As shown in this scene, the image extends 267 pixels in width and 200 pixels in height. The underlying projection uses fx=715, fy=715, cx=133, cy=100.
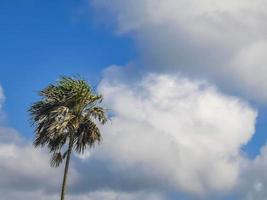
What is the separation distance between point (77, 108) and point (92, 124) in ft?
5.20

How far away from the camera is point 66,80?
51.6m

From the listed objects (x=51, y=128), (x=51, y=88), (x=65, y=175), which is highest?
(x=51, y=88)

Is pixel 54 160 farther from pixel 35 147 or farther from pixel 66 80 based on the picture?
pixel 66 80

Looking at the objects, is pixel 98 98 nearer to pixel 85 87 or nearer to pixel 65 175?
pixel 85 87

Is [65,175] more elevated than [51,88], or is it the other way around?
[51,88]

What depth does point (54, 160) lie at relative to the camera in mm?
51250

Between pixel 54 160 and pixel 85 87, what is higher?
pixel 85 87

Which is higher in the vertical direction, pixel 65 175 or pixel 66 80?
pixel 66 80

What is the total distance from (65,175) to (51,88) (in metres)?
6.67

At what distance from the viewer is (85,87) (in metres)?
51.2

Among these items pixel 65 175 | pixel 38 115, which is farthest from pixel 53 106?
pixel 65 175

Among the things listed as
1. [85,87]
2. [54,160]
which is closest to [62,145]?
[54,160]

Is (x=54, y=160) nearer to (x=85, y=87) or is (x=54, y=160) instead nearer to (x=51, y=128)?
(x=51, y=128)

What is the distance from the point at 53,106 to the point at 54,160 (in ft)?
12.7
